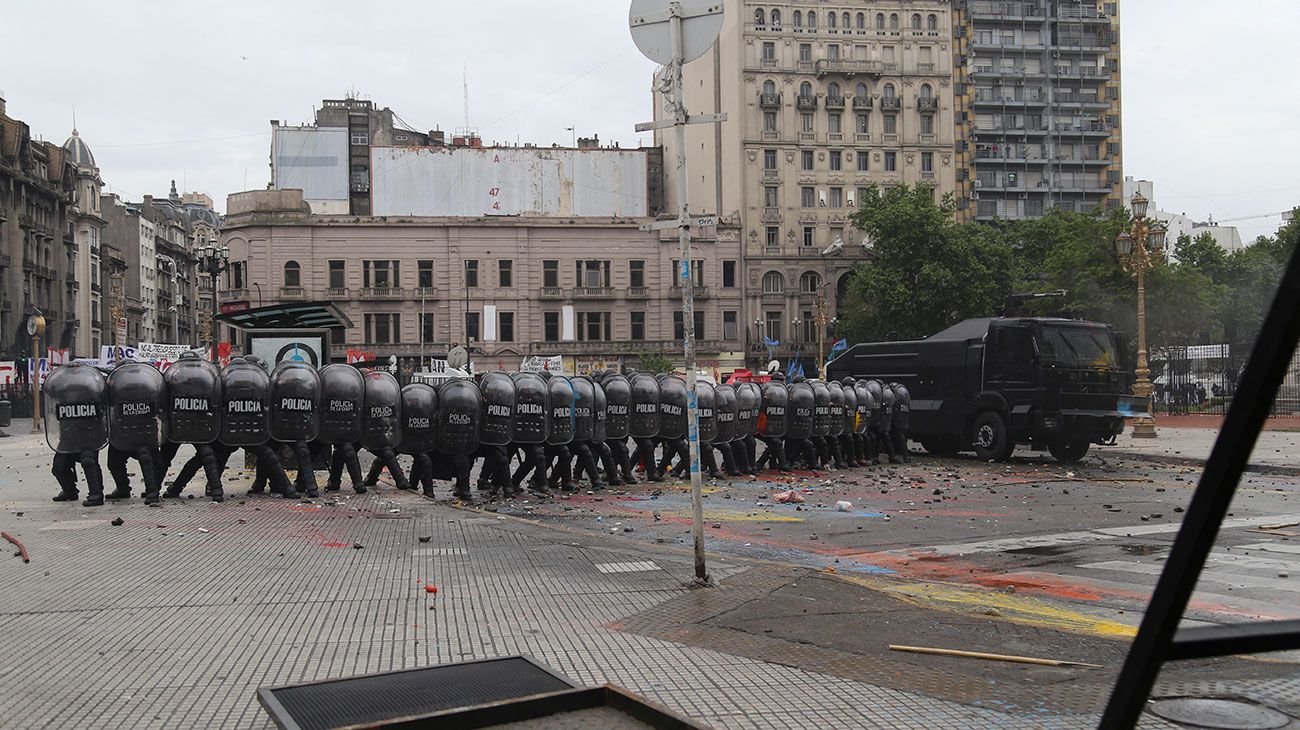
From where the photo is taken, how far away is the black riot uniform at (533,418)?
16562mm

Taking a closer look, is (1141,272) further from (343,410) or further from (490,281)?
(490,281)

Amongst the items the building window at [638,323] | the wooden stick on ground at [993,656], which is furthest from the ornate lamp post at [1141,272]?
the building window at [638,323]

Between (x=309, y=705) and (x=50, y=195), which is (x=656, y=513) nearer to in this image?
(x=309, y=705)

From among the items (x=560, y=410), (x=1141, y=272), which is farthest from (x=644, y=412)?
(x=1141, y=272)

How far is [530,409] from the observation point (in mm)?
16594

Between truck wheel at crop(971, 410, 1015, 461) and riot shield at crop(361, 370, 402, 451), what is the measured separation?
1331 centimetres

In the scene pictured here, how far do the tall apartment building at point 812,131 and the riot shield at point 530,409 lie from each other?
2353 inches

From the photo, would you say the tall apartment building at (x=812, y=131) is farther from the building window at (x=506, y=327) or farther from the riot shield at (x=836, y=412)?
the riot shield at (x=836, y=412)

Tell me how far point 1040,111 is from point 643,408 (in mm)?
86900

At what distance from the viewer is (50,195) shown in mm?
82500

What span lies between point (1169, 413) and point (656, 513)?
34.2 metres

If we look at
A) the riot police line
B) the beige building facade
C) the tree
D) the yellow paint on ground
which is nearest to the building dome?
the beige building facade

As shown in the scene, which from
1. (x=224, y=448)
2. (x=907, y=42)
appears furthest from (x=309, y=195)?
(x=224, y=448)

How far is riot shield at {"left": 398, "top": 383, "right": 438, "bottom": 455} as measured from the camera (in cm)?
1586
